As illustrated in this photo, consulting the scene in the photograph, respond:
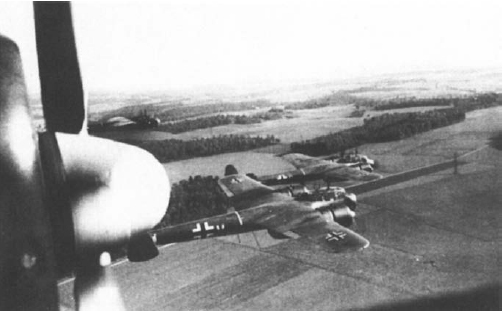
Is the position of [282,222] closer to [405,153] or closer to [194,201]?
[194,201]

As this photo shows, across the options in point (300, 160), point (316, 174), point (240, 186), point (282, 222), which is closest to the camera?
point (282, 222)

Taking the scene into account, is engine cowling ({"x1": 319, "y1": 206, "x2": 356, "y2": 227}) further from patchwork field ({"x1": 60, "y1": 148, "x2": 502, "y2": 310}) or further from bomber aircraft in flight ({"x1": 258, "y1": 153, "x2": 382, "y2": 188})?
bomber aircraft in flight ({"x1": 258, "y1": 153, "x2": 382, "y2": 188})

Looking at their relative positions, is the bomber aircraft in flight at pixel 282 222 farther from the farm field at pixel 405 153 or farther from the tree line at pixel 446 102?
the tree line at pixel 446 102

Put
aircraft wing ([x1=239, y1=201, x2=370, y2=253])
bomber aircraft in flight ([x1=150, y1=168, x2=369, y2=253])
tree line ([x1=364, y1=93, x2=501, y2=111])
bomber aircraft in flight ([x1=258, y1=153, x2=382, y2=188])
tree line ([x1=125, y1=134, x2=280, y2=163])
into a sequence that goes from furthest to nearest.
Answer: tree line ([x1=364, y1=93, x2=501, y2=111]) → bomber aircraft in flight ([x1=258, y1=153, x2=382, y2=188]) → tree line ([x1=125, y1=134, x2=280, y2=163]) → bomber aircraft in flight ([x1=150, y1=168, x2=369, y2=253]) → aircraft wing ([x1=239, y1=201, x2=370, y2=253])

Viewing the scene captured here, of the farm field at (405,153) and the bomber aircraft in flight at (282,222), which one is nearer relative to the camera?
the bomber aircraft in flight at (282,222)

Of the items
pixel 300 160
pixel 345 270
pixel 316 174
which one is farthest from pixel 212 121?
pixel 345 270

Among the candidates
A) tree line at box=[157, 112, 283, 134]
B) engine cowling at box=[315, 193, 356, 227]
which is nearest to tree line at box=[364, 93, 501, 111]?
tree line at box=[157, 112, 283, 134]

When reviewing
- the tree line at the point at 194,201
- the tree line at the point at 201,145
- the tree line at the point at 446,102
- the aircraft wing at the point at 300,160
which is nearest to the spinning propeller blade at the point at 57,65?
the tree line at the point at 201,145
